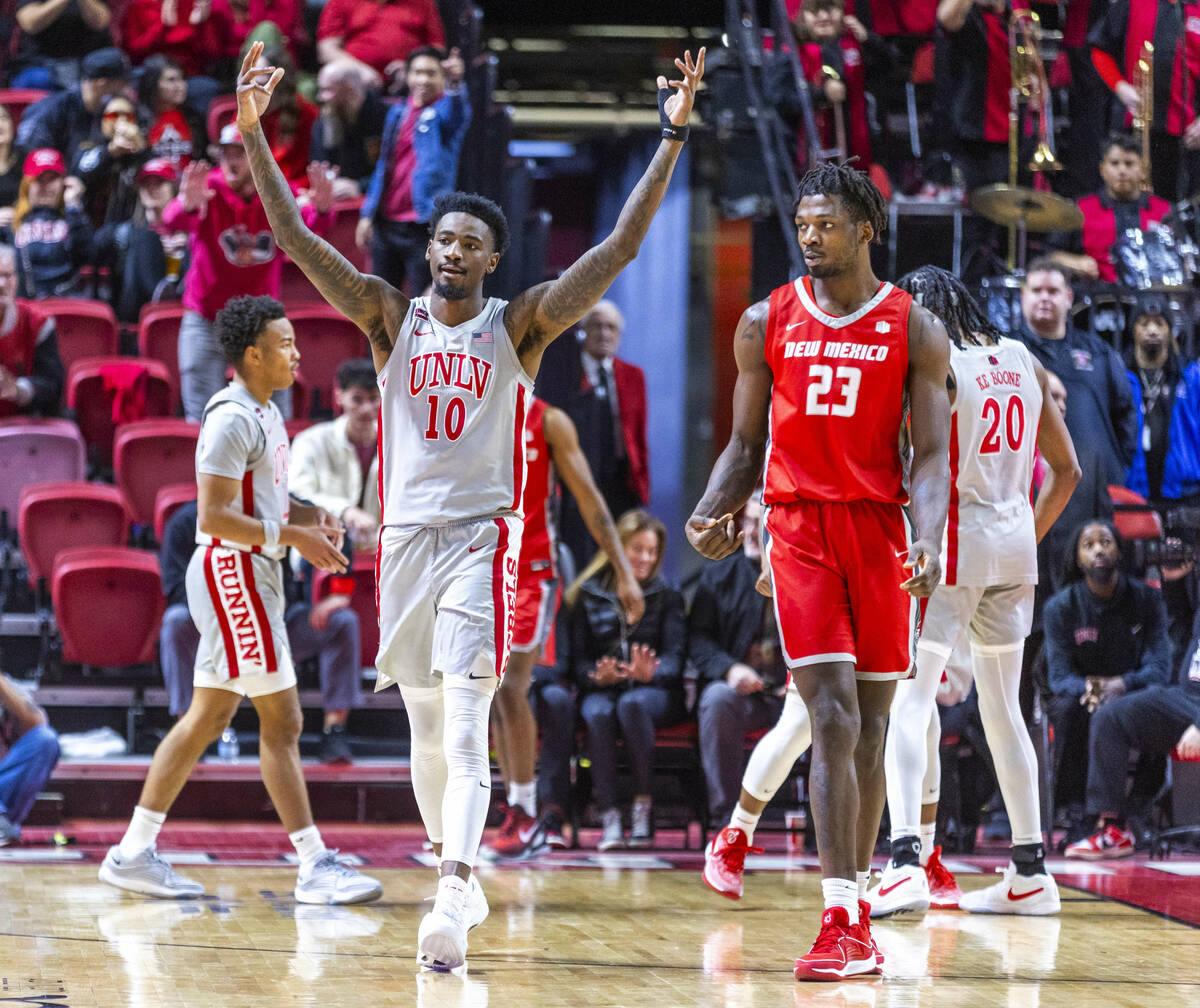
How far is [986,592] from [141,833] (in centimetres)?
283

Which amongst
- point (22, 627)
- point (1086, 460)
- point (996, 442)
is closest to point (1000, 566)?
point (996, 442)

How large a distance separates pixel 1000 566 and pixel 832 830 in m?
1.48

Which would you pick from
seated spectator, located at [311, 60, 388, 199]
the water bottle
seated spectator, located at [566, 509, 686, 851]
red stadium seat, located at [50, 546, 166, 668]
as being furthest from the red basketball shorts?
seated spectator, located at [311, 60, 388, 199]

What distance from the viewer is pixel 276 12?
1125 centimetres

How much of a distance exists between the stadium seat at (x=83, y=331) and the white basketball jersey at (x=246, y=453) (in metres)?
4.54

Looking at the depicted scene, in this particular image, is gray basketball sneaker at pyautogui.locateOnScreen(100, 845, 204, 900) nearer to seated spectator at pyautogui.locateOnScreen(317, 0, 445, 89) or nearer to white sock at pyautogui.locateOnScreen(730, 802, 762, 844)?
white sock at pyautogui.locateOnScreen(730, 802, 762, 844)

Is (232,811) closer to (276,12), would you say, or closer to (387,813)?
(387,813)

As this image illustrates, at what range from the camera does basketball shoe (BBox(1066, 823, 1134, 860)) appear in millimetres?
6539

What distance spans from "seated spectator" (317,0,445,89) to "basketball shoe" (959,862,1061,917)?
7.29m

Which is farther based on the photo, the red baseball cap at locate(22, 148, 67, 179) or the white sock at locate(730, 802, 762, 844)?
the red baseball cap at locate(22, 148, 67, 179)

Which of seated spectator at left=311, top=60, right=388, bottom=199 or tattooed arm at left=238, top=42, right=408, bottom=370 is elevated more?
seated spectator at left=311, top=60, right=388, bottom=199

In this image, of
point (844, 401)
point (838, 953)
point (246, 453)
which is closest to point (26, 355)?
point (246, 453)

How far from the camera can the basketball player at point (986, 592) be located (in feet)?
16.5

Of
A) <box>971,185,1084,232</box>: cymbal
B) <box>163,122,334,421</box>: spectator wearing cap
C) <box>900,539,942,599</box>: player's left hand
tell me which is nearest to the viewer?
<box>900,539,942,599</box>: player's left hand
